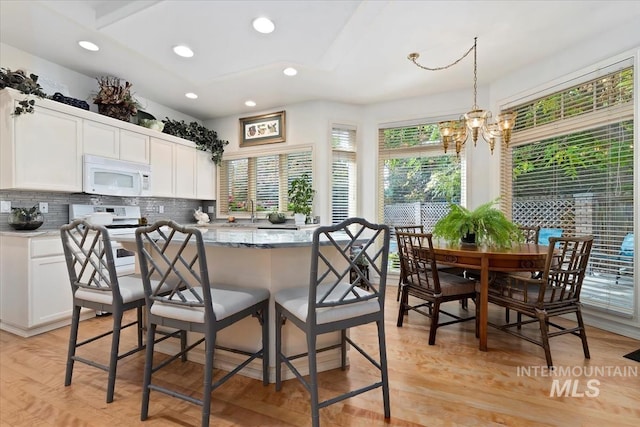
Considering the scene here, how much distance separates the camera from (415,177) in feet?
14.0

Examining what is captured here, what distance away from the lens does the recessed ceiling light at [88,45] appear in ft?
9.20

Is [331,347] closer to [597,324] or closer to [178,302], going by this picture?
[178,302]

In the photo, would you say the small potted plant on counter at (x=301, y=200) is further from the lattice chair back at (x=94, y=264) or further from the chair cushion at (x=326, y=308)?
the lattice chair back at (x=94, y=264)

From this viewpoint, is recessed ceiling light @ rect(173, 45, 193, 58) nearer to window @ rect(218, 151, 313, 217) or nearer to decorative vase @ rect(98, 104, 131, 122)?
decorative vase @ rect(98, 104, 131, 122)

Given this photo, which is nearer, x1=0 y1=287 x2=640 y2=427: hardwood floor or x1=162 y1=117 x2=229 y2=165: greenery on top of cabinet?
x1=0 y1=287 x2=640 y2=427: hardwood floor

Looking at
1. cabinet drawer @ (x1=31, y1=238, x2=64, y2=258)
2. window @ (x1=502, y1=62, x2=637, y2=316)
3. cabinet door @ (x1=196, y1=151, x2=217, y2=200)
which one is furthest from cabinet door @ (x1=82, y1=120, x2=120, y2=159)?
window @ (x1=502, y1=62, x2=637, y2=316)

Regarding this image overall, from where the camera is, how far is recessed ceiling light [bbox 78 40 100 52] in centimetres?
280

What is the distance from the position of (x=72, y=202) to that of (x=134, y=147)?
93 cm

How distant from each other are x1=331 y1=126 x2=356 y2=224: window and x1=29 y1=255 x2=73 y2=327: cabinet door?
10.3ft

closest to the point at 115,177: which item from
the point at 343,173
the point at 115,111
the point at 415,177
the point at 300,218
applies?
the point at 115,111

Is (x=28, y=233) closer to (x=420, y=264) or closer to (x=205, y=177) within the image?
(x=205, y=177)

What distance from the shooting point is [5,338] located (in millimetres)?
2537

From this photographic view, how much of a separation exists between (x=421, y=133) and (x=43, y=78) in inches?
179

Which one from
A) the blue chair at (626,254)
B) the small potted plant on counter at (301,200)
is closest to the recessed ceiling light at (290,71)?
the small potted plant on counter at (301,200)
